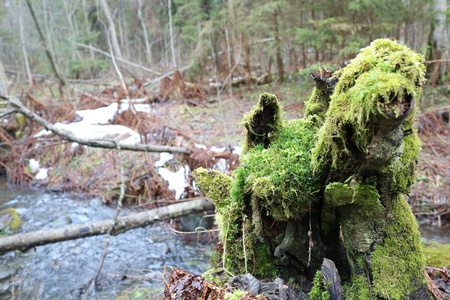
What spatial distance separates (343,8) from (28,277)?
11832 mm

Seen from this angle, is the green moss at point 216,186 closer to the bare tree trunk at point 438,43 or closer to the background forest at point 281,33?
the background forest at point 281,33

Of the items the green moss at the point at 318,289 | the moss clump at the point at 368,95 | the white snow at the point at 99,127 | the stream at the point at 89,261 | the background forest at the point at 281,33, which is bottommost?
the stream at the point at 89,261

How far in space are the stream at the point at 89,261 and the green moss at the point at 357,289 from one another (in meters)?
2.54

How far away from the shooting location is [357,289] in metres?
1.73

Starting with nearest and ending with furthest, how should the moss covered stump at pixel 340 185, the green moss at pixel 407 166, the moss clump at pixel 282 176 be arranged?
the moss covered stump at pixel 340 185 → the green moss at pixel 407 166 → the moss clump at pixel 282 176

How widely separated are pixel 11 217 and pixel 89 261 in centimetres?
278

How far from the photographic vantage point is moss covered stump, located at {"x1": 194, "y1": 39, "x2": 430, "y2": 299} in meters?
1.34

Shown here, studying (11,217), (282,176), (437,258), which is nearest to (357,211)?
(282,176)

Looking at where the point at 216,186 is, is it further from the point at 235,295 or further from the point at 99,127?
the point at 99,127

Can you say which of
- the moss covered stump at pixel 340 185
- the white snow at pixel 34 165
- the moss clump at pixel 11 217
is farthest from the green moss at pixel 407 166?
the white snow at pixel 34 165

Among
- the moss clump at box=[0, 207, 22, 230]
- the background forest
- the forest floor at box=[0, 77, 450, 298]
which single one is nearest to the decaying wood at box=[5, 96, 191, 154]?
the forest floor at box=[0, 77, 450, 298]

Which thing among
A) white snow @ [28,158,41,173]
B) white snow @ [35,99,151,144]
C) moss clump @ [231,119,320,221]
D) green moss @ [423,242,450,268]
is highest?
moss clump @ [231,119,320,221]

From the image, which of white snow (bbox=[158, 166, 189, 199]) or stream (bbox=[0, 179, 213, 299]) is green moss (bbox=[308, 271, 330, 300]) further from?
white snow (bbox=[158, 166, 189, 199])

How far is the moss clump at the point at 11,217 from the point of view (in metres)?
6.22
